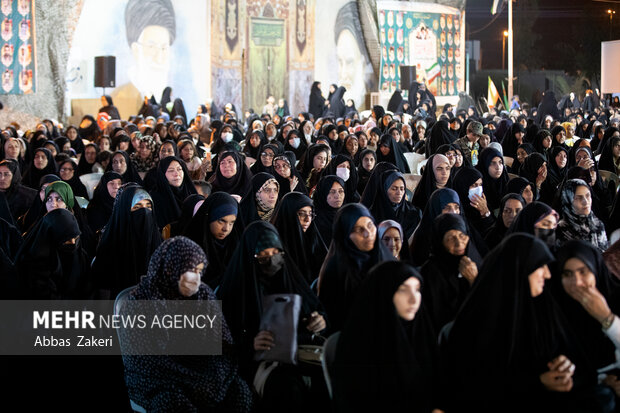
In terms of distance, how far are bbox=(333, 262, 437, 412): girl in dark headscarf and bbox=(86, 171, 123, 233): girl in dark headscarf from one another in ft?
12.7

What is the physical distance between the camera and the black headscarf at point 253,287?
3.72 m

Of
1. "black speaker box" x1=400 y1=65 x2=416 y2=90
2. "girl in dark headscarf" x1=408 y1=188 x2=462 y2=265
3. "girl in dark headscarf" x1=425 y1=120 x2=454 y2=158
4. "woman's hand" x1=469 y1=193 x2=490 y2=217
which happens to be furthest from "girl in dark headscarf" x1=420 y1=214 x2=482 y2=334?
"black speaker box" x1=400 y1=65 x2=416 y2=90

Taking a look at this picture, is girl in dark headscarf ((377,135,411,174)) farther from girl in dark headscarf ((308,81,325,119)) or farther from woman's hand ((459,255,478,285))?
girl in dark headscarf ((308,81,325,119))

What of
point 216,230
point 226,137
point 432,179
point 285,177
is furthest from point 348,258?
point 226,137

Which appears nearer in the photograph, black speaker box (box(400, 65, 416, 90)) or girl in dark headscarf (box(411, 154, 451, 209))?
girl in dark headscarf (box(411, 154, 451, 209))

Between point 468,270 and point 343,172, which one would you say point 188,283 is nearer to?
point 468,270

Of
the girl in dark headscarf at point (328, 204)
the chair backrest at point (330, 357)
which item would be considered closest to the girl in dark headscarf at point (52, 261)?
the girl in dark headscarf at point (328, 204)

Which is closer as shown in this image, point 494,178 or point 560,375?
point 560,375

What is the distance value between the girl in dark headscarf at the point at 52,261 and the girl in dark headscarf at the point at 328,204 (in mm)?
1737

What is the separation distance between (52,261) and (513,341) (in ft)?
9.09

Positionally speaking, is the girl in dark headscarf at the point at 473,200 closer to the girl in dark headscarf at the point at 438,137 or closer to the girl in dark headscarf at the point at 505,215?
the girl in dark headscarf at the point at 505,215

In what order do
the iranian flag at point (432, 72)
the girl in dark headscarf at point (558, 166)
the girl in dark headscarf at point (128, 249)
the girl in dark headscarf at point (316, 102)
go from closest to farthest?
1. the girl in dark headscarf at point (128, 249)
2. the girl in dark headscarf at point (558, 166)
3. the girl in dark headscarf at point (316, 102)
4. the iranian flag at point (432, 72)

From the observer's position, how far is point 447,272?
12.5ft

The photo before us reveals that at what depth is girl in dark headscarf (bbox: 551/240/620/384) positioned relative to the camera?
3162 mm
